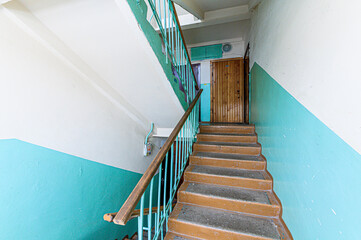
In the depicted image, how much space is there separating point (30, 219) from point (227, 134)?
8.37ft

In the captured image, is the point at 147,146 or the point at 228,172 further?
the point at 147,146

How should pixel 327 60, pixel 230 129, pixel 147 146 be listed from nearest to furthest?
pixel 327 60 → pixel 230 129 → pixel 147 146

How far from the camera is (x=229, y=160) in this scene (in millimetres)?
2006

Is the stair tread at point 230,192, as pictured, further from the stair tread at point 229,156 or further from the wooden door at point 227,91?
the wooden door at point 227,91

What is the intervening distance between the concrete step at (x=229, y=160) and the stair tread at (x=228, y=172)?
0.06 meters

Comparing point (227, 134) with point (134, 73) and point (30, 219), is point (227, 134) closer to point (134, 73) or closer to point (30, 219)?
point (134, 73)

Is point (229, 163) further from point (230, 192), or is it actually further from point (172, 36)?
point (172, 36)

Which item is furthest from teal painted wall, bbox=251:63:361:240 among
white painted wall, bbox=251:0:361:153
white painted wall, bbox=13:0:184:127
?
white painted wall, bbox=13:0:184:127

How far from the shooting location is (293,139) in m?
1.17

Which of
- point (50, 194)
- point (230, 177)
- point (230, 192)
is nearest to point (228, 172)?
point (230, 177)

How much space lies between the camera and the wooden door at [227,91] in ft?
12.9

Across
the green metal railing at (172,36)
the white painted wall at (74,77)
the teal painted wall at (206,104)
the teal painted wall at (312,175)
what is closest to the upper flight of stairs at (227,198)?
the teal painted wall at (312,175)

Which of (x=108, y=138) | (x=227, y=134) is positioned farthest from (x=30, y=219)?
(x=227, y=134)

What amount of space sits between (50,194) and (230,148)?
7.18ft
